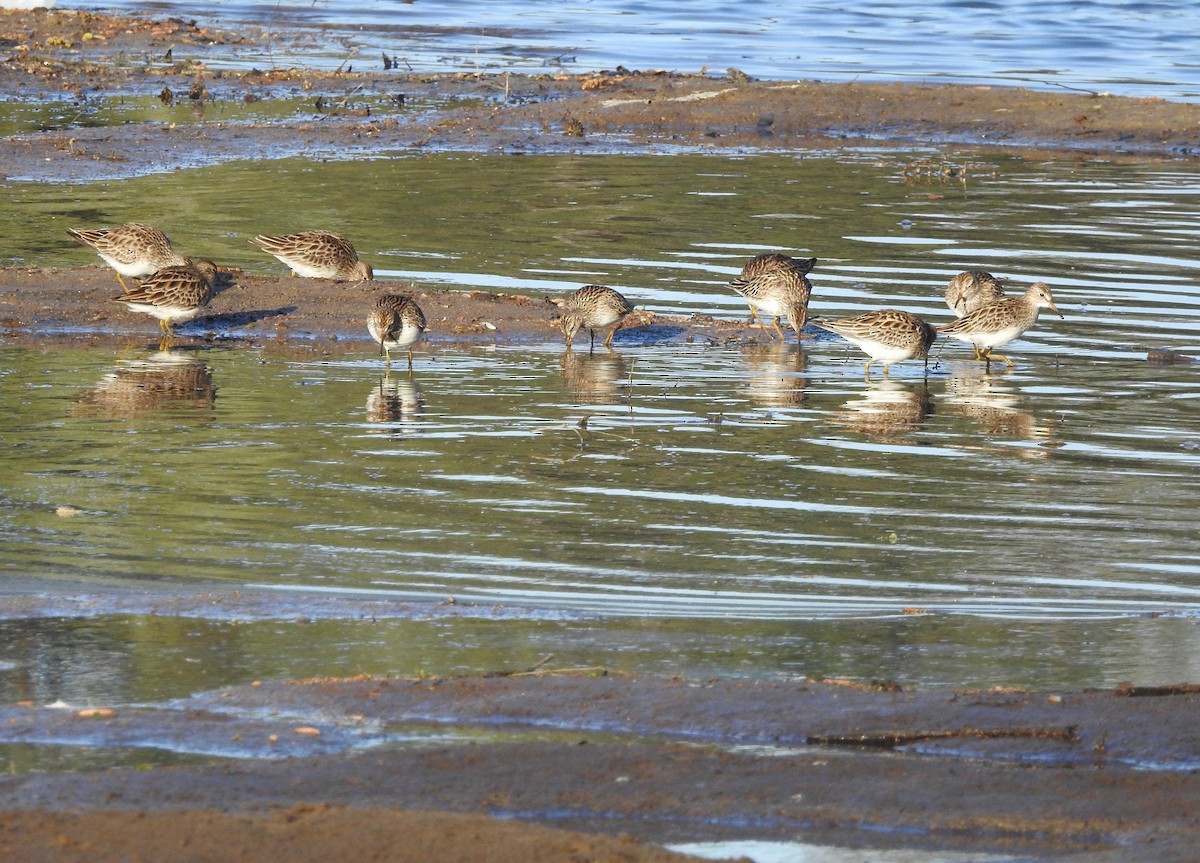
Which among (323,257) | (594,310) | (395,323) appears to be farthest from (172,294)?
(594,310)

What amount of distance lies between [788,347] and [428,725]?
10.3 m

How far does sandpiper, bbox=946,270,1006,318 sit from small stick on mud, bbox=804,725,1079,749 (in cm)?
1006

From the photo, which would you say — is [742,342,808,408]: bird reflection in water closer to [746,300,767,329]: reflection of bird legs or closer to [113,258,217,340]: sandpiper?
[746,300,767,329]: reflection of bird legs

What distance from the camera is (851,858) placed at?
6.54 m

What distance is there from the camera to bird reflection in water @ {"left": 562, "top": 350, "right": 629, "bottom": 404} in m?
14.9

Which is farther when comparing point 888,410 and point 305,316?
point 305,316

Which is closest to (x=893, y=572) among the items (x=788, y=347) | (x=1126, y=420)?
(x=1126, y=420)

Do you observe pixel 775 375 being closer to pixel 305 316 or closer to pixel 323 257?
pixel 305 316

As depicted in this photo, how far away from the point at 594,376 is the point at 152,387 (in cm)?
353

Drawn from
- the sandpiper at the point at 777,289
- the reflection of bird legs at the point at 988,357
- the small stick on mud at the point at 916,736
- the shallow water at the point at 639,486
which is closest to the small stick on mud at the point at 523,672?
the shallow water at the point at 639,486

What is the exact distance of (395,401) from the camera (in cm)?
1470

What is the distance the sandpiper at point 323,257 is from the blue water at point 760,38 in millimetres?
18282

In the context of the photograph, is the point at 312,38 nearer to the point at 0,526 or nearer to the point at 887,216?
the point at 887,216

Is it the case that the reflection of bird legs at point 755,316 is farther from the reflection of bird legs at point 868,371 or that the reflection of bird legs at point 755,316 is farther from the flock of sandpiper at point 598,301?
the reflection of bird legs at point 868,371
